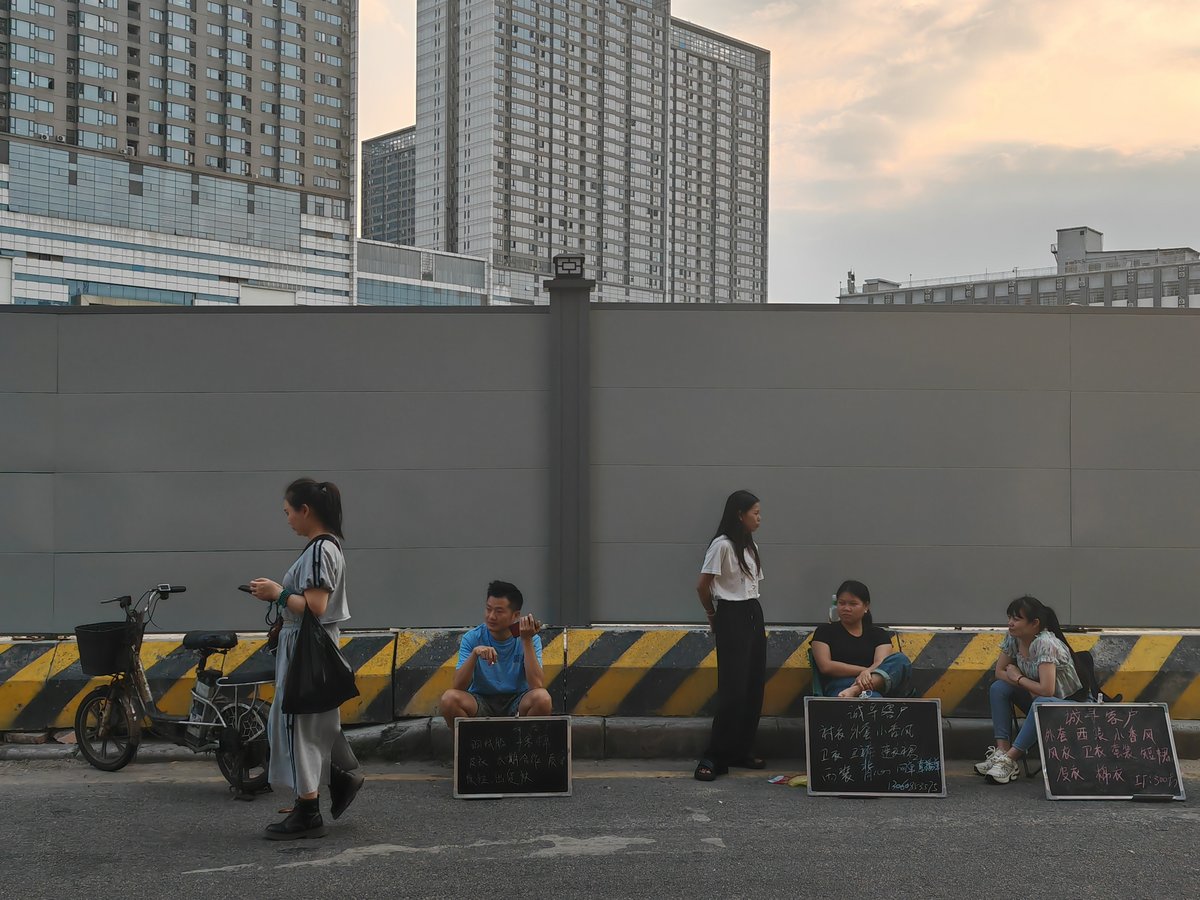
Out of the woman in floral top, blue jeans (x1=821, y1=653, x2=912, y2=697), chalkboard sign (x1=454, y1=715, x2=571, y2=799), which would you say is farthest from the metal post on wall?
the woman in floral top

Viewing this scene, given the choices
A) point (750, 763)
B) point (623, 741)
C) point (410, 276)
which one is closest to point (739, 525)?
point (750, 763)

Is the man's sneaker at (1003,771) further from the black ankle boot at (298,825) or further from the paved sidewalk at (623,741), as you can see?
the black ankle boot at (298,825)

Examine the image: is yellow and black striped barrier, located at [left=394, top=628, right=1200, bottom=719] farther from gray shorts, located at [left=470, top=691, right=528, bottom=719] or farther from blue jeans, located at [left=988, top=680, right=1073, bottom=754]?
gray shorts, located at [left=470, top=691, right=528, bottom=719]

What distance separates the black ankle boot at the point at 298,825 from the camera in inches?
207

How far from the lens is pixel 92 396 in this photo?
7.93 metres

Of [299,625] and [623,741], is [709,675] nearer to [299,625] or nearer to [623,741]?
[623,741]

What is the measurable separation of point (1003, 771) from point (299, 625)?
12.9 feet

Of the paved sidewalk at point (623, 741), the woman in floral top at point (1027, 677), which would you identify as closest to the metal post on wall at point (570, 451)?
the paved sidewalk at point (623, 741)

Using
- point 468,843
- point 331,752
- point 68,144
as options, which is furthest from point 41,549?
point 68,144

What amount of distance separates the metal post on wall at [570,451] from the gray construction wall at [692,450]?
0.30 ft

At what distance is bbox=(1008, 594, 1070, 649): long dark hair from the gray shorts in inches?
114

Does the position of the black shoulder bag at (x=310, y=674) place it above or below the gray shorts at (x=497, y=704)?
above

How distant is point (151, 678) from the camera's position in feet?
23.6

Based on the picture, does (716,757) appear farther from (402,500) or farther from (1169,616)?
(1169,616)
